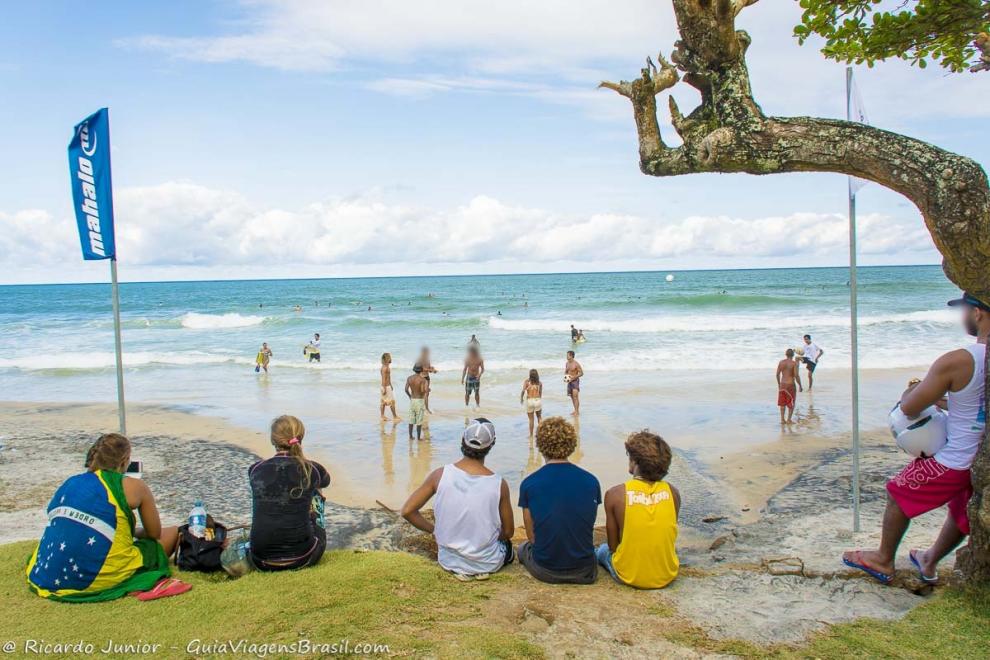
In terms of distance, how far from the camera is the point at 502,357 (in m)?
24.9

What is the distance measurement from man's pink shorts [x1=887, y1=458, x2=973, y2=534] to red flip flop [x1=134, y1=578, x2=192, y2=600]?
4645 mm

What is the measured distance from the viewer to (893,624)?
4.04m

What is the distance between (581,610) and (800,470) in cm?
643

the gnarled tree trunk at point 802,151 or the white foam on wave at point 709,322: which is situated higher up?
the gnarled tree trunk at point 802,151

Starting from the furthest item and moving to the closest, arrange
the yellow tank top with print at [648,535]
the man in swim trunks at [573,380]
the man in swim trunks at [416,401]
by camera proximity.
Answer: the man in swim trunks at [573,380], the man in swim trunks at [416,401], the yellow tank top with print at [648,535]

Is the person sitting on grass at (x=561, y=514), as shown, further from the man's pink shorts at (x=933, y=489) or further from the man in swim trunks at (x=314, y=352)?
the man in swim trunks at (x=314, y=352)

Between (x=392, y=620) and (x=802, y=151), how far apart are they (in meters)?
3.68

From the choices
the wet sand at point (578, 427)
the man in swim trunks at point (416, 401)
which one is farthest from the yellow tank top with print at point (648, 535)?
the man in swim trunks at point (416, 401)

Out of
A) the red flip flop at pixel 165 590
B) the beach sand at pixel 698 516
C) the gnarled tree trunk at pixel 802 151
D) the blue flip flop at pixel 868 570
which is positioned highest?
the gnarled tree trunk at pixel 802 151

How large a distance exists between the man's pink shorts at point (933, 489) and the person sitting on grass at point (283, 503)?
393cm

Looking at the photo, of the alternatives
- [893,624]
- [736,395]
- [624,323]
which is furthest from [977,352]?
[624,323]

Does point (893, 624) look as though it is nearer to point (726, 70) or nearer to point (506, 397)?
point (726, 70)

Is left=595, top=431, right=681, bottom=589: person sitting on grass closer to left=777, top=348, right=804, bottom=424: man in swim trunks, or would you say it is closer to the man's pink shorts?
the man's pink shorts

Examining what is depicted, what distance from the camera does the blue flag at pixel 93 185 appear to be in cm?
→ 664
